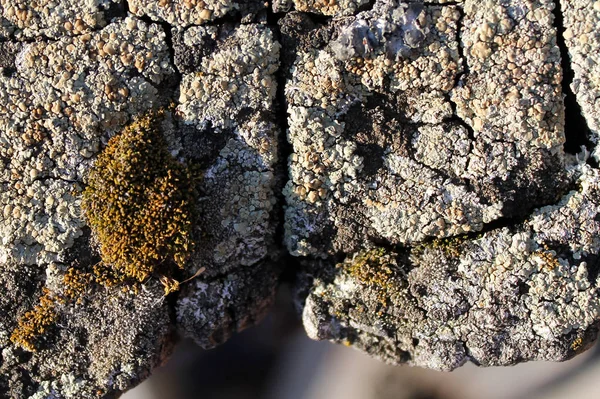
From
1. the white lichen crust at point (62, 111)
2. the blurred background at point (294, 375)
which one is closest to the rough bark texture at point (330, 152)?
the white lichen crust at point (62, 111)

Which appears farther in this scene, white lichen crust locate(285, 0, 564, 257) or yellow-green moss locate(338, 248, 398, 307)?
yellow-green moss locate(338, 248, 398, 307)

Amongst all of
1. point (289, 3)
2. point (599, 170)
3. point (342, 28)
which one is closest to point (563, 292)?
point (599, 170)

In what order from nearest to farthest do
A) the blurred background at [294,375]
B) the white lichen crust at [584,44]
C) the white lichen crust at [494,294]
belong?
the white lichen crust at [584,44] < the white lichen crust at [494,294] < the blurred background at [294,375]

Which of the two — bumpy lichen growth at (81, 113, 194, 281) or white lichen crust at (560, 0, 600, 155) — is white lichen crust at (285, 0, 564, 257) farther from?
bumpy lichen growth at (81, 113, 194, 281)

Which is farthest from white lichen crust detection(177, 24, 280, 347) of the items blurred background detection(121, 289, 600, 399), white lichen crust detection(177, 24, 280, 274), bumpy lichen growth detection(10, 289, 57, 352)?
blurred background detection(121, 289, 600, 399)

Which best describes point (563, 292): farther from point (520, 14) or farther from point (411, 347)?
point (520, 14)

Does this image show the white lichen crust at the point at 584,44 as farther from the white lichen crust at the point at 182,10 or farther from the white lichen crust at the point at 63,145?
the white lichen crust at the point at 63,145

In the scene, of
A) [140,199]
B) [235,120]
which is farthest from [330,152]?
[140,199]
